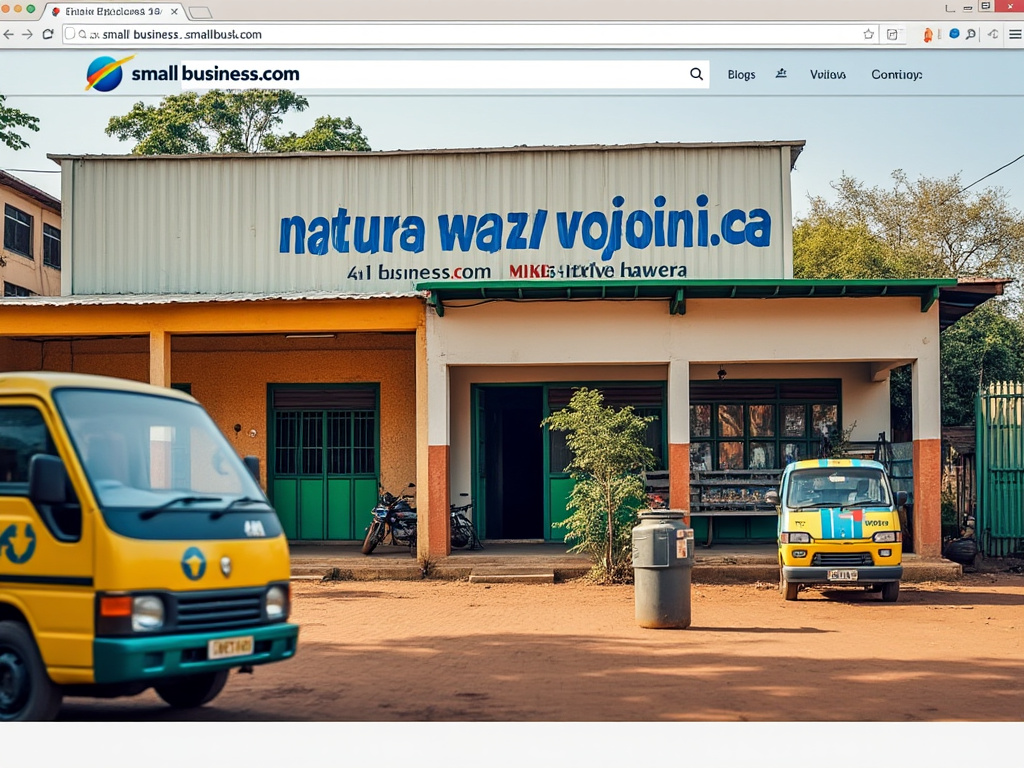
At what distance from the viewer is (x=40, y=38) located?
8562mm

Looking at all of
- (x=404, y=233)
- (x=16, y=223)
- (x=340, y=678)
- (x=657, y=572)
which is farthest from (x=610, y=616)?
(x=16, y=223)

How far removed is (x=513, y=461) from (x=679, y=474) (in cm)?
587

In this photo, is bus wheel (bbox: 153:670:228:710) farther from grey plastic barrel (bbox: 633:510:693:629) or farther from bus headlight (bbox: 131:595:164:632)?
grey plastic barrel (bbox: 633:510:693:629)

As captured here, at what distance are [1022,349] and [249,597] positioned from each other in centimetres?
3085

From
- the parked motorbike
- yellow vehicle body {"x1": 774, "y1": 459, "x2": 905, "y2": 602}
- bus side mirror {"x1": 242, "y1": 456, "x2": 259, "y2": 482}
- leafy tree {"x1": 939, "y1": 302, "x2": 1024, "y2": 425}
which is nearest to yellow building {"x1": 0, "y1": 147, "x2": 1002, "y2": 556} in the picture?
the parked motorbike

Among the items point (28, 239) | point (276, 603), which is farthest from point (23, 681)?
point (28, 239)

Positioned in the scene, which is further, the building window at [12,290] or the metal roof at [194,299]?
the building window at [12,290]

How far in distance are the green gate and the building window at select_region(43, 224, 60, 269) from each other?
74.2ft

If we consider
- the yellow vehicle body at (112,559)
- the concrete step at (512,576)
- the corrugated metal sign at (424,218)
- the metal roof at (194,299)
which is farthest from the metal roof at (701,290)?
→ the yellow vehicle body at (112,559)

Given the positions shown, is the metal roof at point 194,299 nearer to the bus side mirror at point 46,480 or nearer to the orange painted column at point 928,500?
the orange painted column at point 928,500

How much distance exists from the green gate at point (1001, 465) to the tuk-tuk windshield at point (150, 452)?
14913 mm

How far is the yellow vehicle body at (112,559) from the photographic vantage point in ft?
23.4

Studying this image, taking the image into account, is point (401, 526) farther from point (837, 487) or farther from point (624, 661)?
point (624, 661)

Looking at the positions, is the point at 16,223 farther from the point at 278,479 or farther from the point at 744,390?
the point at 744,390
